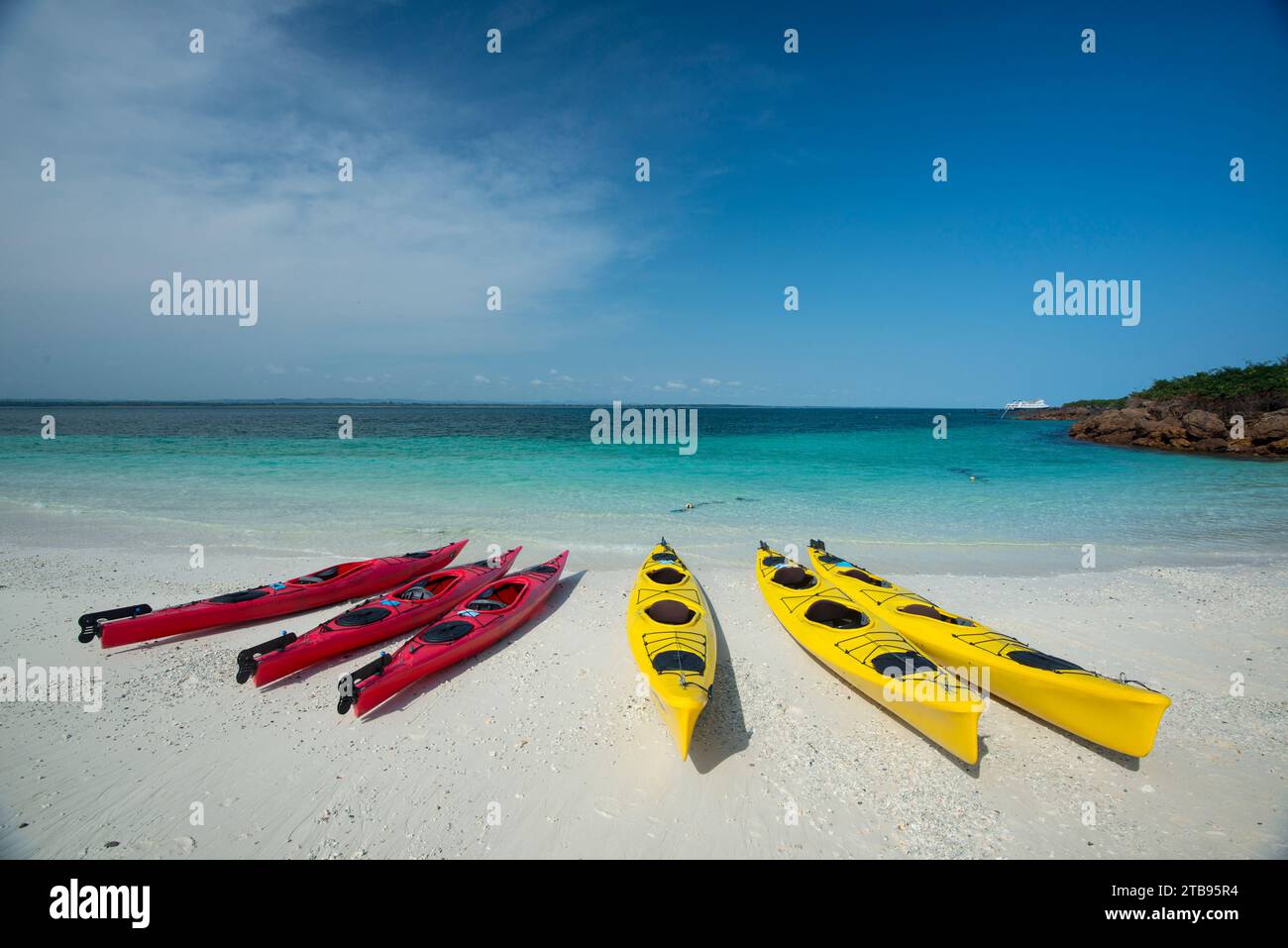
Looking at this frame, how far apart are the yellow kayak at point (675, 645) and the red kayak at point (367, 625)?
3.21 metres

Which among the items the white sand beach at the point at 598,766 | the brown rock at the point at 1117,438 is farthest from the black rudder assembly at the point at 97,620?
the brown rock at the point at 1117,438

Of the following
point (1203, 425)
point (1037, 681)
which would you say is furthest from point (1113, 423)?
point (1037, 681)

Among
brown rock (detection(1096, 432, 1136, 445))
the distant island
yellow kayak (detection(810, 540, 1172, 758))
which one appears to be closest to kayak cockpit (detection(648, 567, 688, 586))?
yellow kayak (detection(810, 540, 1172, 758))

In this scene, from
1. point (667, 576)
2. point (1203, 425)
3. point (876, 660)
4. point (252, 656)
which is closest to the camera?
point (876, 660)

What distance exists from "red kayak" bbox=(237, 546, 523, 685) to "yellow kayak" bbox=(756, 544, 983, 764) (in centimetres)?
546

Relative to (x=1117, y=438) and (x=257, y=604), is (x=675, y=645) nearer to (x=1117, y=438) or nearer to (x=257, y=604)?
(x=257, y=604)

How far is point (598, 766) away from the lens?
16.2 feet

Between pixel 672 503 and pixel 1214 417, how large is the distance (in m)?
39.8

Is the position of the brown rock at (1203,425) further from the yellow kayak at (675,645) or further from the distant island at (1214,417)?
the yellow kayak at (675,645)

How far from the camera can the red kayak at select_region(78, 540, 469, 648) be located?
686cm

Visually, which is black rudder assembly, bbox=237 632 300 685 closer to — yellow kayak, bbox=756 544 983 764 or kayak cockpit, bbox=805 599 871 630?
yellow kayak, bbox=756 544 983 764

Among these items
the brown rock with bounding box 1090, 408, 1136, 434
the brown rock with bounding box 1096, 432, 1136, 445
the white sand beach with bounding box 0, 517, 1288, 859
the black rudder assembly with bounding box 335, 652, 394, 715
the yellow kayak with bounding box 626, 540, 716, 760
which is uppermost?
the brown rock with bounding box 1090, 408, 1136, 434

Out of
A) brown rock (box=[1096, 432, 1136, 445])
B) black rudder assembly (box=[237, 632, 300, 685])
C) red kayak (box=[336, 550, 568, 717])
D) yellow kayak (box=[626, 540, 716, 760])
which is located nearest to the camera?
yellow kayak (box=[626, 540, 716, 760])

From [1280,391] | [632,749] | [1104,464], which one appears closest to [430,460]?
[632,749]
